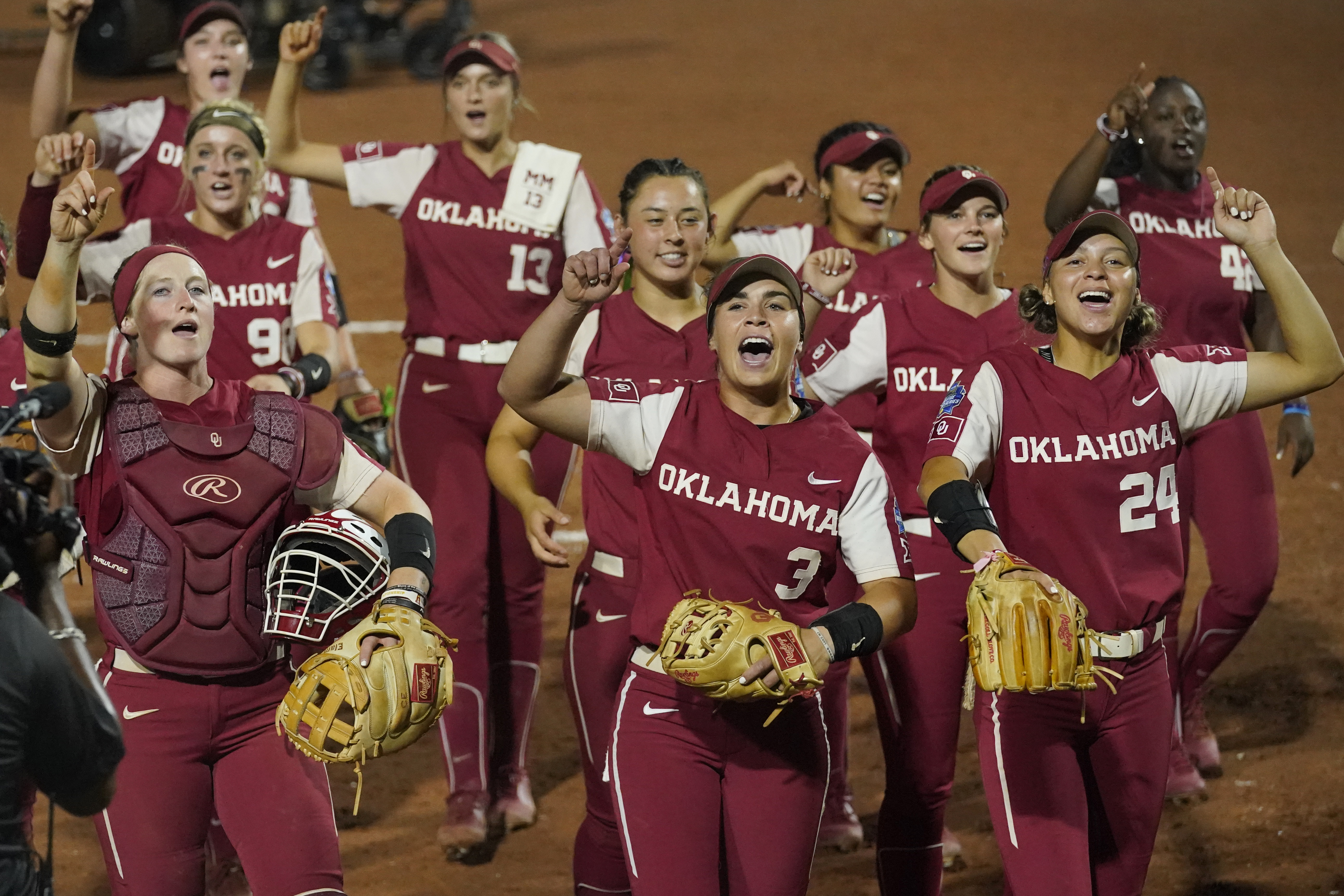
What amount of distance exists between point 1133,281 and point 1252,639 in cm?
374

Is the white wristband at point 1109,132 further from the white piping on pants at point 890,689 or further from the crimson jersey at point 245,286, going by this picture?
the crimson jersey at point 245,286

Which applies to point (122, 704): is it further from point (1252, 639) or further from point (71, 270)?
point (1252, 639)

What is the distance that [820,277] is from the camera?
5.18 metres

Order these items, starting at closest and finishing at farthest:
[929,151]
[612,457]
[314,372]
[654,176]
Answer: [612,457]
[654,176]
[314,372]
[929,151]

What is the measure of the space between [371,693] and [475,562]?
2165 millimetres

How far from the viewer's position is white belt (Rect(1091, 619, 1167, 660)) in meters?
4.12

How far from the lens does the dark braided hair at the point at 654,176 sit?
16.8 ft

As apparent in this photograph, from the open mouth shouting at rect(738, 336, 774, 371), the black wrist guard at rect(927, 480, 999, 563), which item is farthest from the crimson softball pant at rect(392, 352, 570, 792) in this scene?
the black wrist guard at rect(927, 480, 999, 563)

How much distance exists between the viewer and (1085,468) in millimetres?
4172

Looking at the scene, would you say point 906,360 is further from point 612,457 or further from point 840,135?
point 840,135

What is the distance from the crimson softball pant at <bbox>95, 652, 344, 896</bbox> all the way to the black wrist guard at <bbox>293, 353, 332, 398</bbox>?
1521mm

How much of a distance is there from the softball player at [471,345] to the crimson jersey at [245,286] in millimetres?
493

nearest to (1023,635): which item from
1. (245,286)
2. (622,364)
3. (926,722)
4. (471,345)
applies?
(926,722)

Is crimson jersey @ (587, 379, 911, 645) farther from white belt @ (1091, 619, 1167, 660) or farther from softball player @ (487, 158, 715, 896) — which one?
softball player @ (487, 158, 715, 896)
